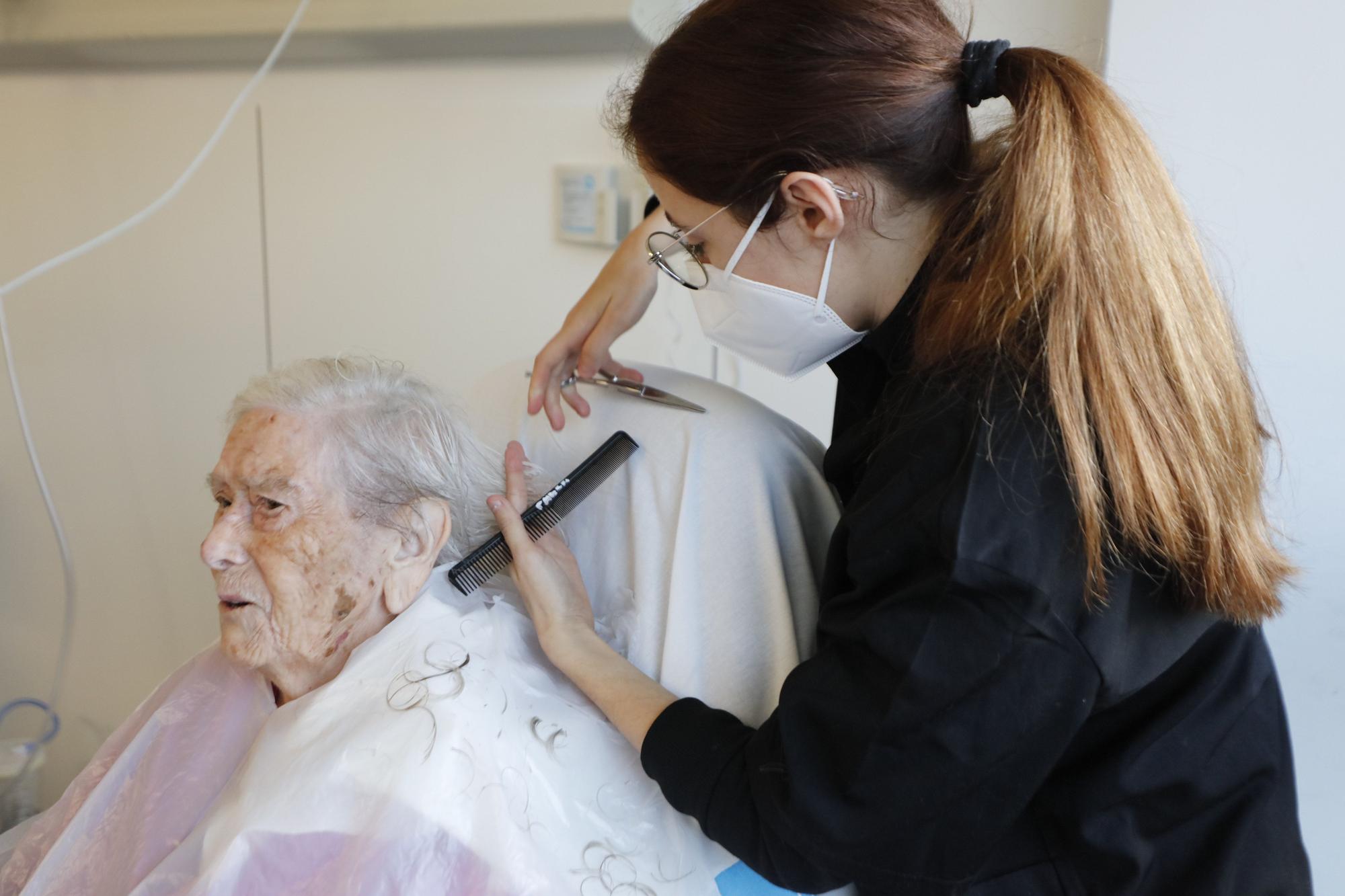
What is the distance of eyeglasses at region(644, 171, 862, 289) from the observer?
93cm

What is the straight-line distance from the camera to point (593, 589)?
112 centimetres

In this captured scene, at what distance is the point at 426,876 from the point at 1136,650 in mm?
603

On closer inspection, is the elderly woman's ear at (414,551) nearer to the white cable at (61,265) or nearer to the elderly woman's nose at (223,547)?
the elderly woman's nose at (223,547)

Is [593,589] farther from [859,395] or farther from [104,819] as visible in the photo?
[104,819]

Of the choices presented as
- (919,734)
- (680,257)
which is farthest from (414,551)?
(919,734)

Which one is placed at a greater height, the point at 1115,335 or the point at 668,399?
the point at 1115,335

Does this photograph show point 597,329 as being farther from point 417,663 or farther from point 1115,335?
point 1115,335

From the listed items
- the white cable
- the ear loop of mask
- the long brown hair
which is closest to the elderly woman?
the ear loop of mask

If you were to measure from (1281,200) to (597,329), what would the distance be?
2.77 ft

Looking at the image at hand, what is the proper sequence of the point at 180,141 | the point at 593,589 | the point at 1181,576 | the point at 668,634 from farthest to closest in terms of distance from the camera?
the point at 180,141 < the point at 593,589 < the point at 668,634 < the point at 1181,576

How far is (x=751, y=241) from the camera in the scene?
0.88m

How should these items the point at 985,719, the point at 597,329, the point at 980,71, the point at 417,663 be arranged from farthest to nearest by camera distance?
1. the point at 597,329
2. the point at 417,663
3. the point at 980,71
4. the point at 985,719

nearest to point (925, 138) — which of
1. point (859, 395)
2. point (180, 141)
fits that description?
point (859, 395)

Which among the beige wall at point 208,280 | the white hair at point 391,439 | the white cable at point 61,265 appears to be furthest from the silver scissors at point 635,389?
the white cable at point 61,265
